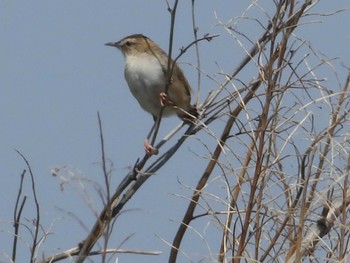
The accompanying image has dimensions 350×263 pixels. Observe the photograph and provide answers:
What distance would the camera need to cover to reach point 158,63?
6414 mm

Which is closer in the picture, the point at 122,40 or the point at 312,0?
the point at 312,0

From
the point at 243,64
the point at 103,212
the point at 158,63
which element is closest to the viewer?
the point at 103,212

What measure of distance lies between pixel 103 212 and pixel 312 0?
1457 millimetres

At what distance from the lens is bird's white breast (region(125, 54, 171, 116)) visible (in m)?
6.21

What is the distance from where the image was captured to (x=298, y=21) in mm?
3607

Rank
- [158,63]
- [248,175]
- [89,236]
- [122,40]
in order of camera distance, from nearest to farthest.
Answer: [89,236] → [248,175] → [158,63] → [122,40]

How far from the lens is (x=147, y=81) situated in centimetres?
624

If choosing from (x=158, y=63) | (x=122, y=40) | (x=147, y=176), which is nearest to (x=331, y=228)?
(x=147, y=176)

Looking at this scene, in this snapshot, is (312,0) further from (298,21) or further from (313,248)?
(313,248)

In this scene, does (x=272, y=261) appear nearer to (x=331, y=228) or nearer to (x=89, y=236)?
(x=331, y=228)

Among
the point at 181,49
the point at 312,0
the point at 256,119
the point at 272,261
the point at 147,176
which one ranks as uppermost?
the point at 312,0

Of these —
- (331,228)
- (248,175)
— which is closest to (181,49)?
(248,175)

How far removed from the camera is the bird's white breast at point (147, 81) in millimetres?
6207

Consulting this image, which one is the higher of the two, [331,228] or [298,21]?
[298,21]
